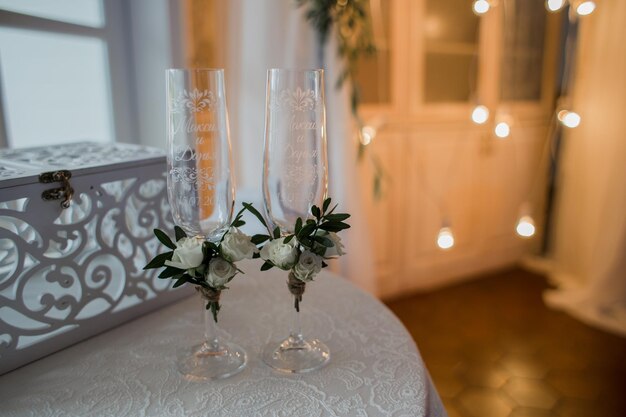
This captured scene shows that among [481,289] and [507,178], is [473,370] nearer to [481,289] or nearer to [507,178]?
[481,289]

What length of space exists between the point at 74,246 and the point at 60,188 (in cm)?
10

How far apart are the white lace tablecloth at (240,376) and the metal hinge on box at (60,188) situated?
24 cm

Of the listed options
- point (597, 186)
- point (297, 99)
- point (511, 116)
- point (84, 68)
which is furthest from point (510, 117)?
point (297, 99)

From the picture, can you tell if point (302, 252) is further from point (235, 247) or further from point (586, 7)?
point (586, 7)

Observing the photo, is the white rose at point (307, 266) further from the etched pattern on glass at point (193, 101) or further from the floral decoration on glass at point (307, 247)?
the etched pattern on glass at point (193, 101)

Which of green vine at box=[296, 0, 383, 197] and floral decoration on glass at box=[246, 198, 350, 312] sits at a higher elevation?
green vine at box=[296, 0, 383, 197]

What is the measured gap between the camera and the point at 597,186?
2.61 meters

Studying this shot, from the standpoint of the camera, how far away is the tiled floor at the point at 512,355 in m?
1.67

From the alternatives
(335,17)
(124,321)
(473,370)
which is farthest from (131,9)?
(473,370)

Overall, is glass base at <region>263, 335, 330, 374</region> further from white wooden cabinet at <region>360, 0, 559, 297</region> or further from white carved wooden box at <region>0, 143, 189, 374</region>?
white wooden cabinet at <region>360, 0, 559, 297</region>

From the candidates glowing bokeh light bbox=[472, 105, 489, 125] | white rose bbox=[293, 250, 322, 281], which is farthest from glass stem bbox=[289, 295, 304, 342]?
glowing bokeh light bbox=[472, 105, 489, 125]

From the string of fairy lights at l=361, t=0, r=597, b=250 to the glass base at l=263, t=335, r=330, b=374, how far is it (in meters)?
1.67

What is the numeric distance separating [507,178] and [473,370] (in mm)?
1482

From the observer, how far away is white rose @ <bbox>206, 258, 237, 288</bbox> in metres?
0.61
